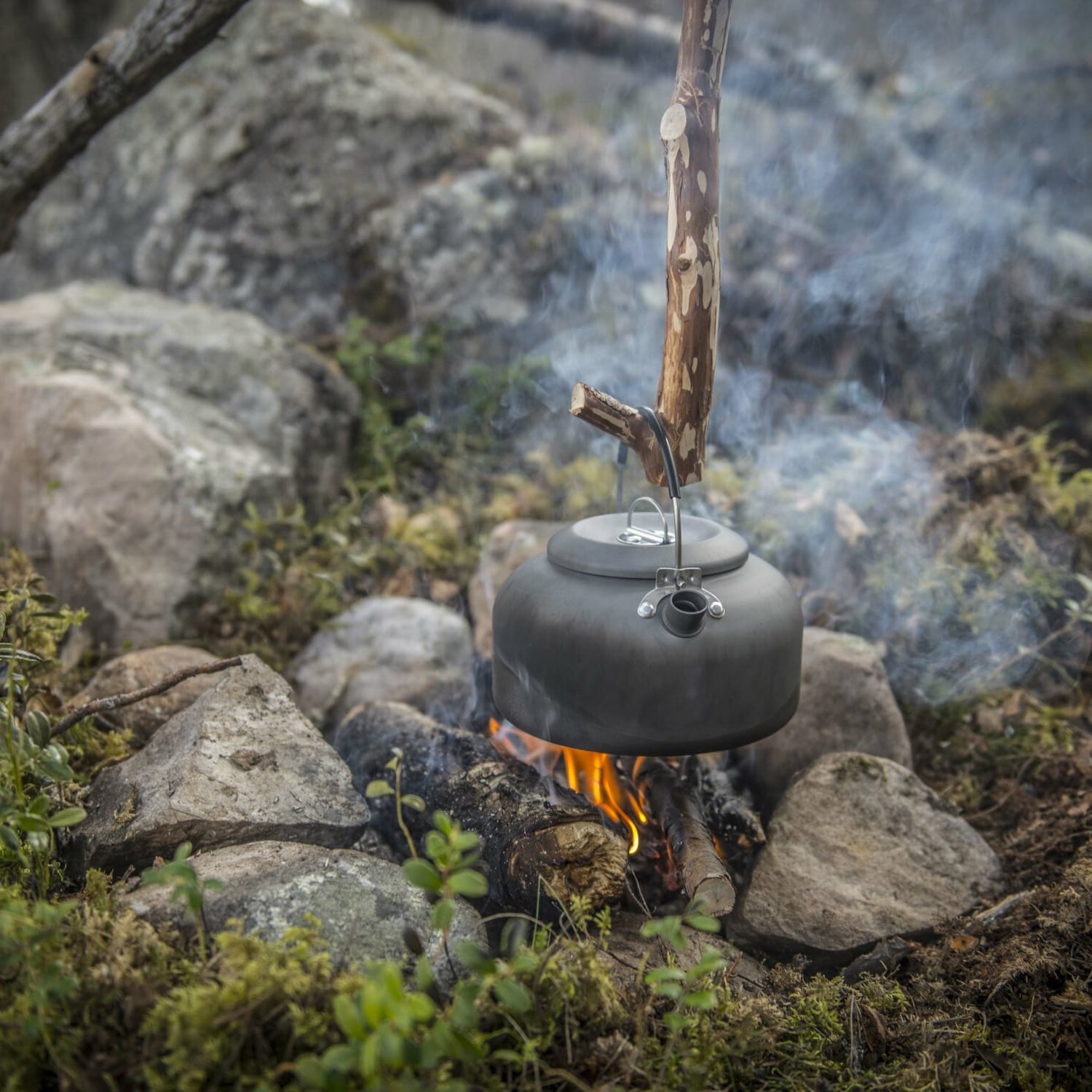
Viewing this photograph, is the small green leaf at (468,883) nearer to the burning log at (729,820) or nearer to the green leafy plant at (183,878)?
the green leafy plant at (183,878)

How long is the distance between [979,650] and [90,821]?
129 inches

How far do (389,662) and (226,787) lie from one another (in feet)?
3.85

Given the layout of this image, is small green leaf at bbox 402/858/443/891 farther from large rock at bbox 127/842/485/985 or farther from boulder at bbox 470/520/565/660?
boulder at bbox 470/520/565/660

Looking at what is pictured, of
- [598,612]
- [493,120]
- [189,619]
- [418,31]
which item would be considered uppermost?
[418,31]

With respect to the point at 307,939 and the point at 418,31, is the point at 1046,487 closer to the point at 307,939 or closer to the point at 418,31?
the point at 307,939

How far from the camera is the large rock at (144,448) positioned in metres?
3.56

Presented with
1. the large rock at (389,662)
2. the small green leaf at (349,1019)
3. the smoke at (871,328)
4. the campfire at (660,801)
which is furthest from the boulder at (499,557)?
the small green leaf at (349,1019)

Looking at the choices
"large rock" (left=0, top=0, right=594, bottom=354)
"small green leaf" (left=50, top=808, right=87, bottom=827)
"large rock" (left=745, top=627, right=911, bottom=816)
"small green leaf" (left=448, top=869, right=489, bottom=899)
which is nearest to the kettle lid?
"small green leaf" (left=448, top=869, right=489, bottom=899)

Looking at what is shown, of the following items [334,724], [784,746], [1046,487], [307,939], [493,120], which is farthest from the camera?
[493,120]

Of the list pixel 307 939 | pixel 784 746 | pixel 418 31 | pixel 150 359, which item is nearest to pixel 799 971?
pixel 784 746

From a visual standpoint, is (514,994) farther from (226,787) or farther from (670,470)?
(670,470)

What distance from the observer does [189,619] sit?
141 inches

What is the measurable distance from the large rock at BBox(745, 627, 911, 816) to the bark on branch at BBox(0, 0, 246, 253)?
11.0ft

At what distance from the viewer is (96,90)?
12.1 ft
